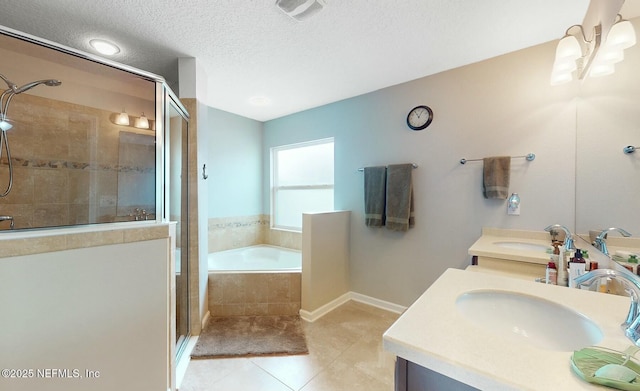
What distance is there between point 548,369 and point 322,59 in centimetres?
221

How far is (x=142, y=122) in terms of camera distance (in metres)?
1.79

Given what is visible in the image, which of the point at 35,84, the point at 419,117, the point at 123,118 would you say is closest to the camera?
Result: the point at 35,84

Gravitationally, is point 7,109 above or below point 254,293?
above

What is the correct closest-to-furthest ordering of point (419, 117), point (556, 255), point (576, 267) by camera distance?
point (576, 267)
point (556, 255)
point (419, 117)

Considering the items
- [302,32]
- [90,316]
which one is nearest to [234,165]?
[302,32]

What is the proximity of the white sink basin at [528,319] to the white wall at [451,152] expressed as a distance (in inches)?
52.7

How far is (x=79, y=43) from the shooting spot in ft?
6.04

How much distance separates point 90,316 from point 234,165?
2.47m

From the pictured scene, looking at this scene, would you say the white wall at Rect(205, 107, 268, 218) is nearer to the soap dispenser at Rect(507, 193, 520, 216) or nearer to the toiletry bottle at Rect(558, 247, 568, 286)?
the soap dispenser at Rect(507, 193, 520, 216)

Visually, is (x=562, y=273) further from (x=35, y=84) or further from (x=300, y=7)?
(x=35, y=84)

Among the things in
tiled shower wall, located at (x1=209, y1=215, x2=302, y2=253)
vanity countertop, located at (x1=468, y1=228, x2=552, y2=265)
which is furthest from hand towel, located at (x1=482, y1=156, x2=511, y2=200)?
tiled shower wall, located at (x1=209, y1=215, x2=302, y2=253)

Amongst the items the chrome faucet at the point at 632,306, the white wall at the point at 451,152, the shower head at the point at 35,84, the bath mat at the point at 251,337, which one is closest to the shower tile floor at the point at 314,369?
the bath mat at the point at 251,337

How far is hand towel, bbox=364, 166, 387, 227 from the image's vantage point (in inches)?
100

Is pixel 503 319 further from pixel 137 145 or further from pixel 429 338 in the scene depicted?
pixel 137 145
